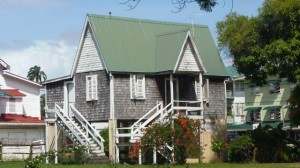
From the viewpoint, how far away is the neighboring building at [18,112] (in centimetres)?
5519

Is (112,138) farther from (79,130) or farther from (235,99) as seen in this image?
(235,99)

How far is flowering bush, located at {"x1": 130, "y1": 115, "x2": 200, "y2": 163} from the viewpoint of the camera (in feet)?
136

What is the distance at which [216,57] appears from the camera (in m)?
51.9

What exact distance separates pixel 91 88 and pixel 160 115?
15.7ft

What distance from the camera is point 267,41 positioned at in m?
44.2

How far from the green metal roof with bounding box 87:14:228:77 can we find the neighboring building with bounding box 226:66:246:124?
1256 inches

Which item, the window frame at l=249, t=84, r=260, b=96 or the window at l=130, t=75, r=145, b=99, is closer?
the window at l=130, t=75, r=145, b=99

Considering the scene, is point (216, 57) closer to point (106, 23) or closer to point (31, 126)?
point (106, 23)

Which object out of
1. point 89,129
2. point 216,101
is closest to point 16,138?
point 89,129

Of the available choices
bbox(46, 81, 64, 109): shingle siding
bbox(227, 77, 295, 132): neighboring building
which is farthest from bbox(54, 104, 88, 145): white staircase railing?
bbox(227, 77, 295, 132): neighboring building

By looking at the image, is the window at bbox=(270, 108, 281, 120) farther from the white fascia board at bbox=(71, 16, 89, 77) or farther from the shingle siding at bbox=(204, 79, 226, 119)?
the white fascia board at bbox=(71, 16, 89, 77)

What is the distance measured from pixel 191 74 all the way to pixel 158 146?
8369 mm

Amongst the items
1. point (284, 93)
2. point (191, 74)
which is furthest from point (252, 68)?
point (284, 93)

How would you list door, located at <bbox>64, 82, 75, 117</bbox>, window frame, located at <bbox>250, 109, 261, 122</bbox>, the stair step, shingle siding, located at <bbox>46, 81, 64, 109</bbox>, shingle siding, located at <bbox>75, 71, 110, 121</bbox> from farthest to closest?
window frame, located at <bbox>250, 109, 261, 122</bbox>, shingle siding, located at <bbox>46, 81, 64, 109</bbox>, door, located at <bbox>64, 82, 75, 117</bbox>, shingle siding, located at <bbox>75, 71, 110, 121</bbox>, the stair step
